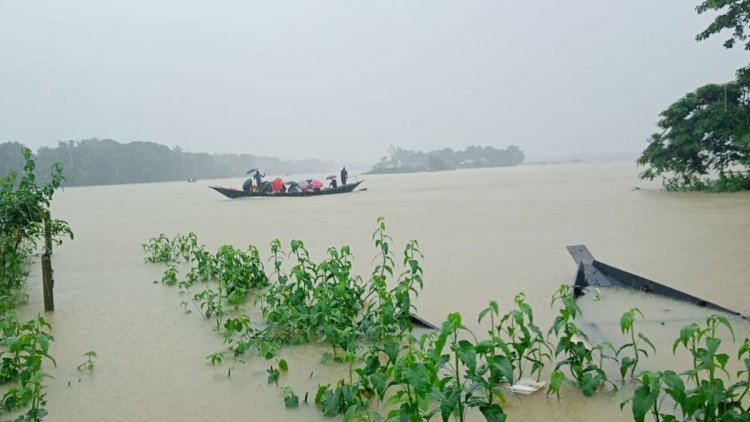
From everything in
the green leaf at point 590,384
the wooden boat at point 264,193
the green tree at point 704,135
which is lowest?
the green leaf at point 590,384

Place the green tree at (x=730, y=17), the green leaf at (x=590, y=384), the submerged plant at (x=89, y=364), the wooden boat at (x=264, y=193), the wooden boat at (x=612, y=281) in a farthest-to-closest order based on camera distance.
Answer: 1. the wooden boat at (x=264, y=193)
2. the green tree at (x=730, y=17)
3. the wooden boat at (x=612, y=281)
4. the submerged plant at (x=89, y=364)
5. the green leaf at (x=590, y=384)

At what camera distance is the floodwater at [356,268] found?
2.67 metres

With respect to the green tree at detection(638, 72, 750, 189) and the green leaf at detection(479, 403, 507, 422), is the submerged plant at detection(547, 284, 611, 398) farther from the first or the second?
the green tree at detection(638, 72, 750, 189)

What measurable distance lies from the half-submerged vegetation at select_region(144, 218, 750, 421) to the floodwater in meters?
0.13

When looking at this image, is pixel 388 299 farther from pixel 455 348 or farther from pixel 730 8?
pixel 730 8

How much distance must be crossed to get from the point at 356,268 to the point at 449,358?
370 cm

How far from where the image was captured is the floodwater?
2.67m

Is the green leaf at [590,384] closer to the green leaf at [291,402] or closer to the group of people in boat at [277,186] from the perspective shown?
the green leaf at [291,402]

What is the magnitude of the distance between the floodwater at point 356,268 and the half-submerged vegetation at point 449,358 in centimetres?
13

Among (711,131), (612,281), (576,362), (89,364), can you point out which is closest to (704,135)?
(711,131)

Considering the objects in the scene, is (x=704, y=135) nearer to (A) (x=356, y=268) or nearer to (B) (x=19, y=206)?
(A) (x=356, y=268)

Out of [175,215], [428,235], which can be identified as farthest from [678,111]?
[175,215]

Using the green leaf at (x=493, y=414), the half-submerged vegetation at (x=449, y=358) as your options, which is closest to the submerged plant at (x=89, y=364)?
the half-submerged vegetation at (x=449, y=358)

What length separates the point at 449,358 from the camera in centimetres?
238
